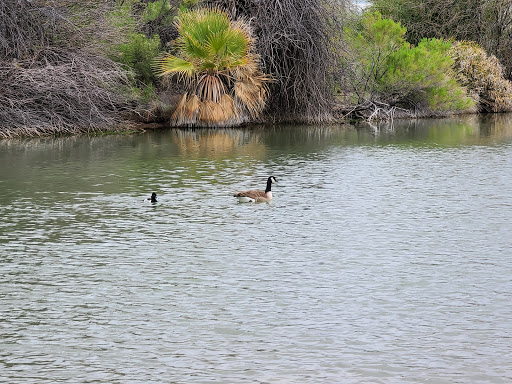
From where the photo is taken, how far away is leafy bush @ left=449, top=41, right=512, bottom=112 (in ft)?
134

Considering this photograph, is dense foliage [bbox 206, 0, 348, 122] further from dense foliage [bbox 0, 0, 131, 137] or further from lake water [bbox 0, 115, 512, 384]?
lake water [bbox 0, 115, 512, 384]

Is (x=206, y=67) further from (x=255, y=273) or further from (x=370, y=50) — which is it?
(x=255, y=273)

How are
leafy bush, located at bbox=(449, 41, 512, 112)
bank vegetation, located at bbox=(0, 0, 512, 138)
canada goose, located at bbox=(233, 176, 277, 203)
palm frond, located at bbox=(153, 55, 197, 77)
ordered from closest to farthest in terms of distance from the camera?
canada goose, located at bbox=(233, 176, 277, 203), bank vegetation, located at bbox=(0, 0, 512, 138), palm frond, located at bbox=(153, 55, 197, 77), leafy bush, located at bbox=(449, 41, 512, 112)

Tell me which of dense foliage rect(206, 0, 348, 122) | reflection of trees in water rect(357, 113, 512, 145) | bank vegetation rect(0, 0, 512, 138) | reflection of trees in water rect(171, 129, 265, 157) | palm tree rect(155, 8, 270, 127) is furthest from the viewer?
dense foliage rect(206, 0, 348, 122)

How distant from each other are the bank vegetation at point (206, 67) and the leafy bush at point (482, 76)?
2.15m

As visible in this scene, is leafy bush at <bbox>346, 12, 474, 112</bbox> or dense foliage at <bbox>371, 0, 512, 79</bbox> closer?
leafy bush at <bbox>346, 12, 474, 112</bbox>

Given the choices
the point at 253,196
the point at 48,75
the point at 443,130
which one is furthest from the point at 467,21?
the point at 253,196

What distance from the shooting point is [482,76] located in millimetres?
41281

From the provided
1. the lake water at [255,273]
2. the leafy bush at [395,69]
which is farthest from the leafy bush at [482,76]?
the lake water at [255,273]

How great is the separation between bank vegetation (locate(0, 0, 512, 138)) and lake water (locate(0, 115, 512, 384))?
271 inches

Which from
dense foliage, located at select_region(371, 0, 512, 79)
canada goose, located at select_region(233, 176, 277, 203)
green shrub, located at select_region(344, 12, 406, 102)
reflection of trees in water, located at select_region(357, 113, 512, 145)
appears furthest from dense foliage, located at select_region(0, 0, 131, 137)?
dense foliage, located at select_region(371, 0, 512, 79)

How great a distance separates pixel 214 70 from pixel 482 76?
17053mm

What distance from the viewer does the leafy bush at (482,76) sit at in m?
41.0

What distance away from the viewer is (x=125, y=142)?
25.7 meters
